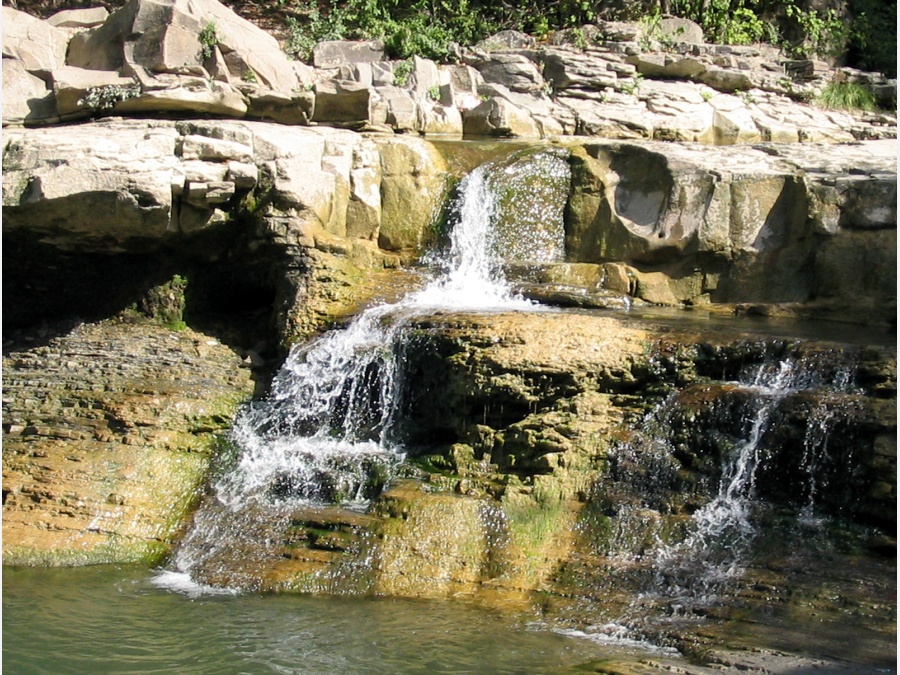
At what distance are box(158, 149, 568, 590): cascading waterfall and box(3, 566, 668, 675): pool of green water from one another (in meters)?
0.61

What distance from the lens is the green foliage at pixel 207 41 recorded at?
12.2 meters

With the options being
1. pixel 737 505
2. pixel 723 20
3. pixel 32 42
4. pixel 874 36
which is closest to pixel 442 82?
pixel 32 42

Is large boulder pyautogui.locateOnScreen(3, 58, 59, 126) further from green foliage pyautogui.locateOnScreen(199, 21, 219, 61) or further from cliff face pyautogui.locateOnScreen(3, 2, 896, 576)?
green foliage pyautogui.locateOnScreen(199, 21, 219, 61)

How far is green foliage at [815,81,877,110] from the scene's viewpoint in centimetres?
1514

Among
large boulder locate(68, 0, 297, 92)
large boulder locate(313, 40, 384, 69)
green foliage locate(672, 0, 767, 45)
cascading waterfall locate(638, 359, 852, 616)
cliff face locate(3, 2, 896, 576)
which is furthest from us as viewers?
green foliage locate(672, 0, 767, 45)

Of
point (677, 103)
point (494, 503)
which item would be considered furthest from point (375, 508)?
point (677, 103)

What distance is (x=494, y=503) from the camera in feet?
24.9

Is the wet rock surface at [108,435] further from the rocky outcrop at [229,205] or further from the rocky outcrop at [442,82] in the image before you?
the rocky outcrop at [442,82]

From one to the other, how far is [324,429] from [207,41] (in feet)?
17.5

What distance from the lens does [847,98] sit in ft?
49.9

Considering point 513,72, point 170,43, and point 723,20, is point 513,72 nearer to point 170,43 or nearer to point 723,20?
point 723,20

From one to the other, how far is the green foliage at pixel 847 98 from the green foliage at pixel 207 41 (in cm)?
844

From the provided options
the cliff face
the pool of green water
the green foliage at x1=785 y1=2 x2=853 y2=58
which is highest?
the green foliage at x1=785 y1=2 x2=853 y2=58

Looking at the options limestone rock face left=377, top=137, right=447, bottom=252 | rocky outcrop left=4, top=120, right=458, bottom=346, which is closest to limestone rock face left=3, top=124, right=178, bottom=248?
rocky outcrop left=4, top=120, right=458, bottom=346
